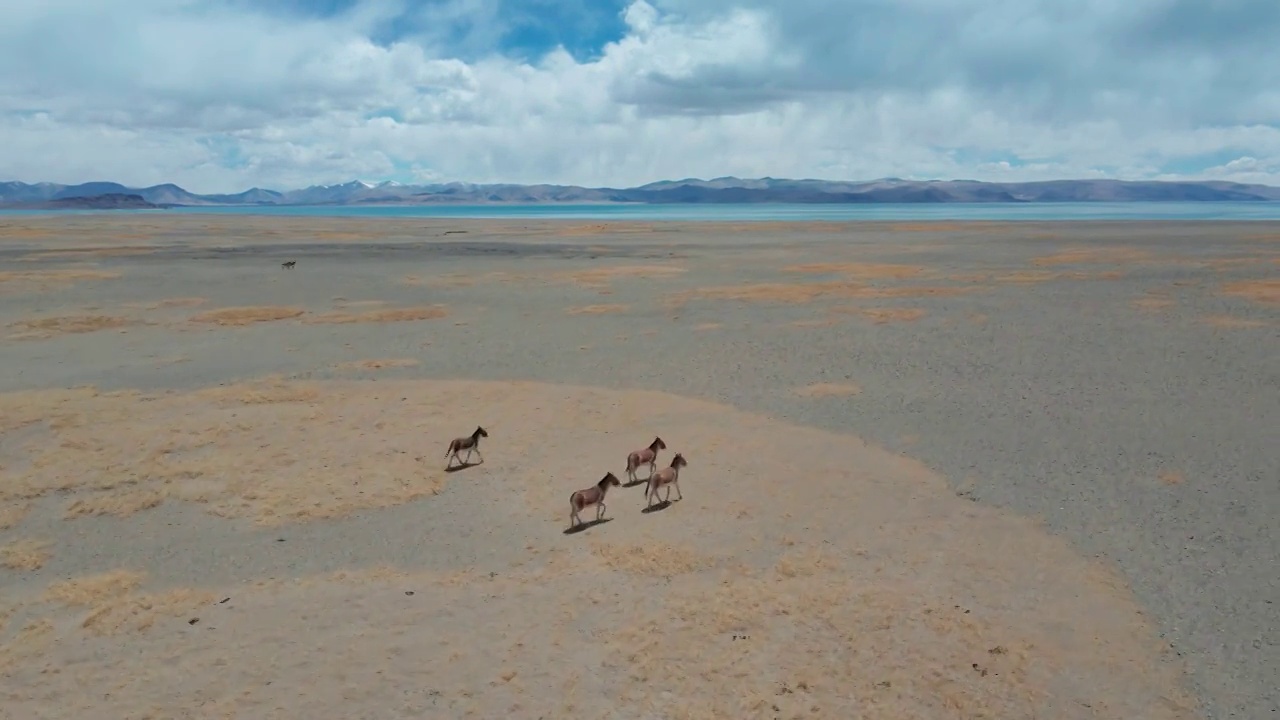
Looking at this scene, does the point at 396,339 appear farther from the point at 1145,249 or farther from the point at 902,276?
the point at 1145,249

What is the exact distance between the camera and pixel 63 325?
26.2 metres

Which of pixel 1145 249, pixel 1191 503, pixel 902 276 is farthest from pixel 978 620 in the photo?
pixel 1145 249

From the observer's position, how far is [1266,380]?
18.0 metres

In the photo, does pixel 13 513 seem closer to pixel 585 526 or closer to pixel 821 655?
pixel 585 526

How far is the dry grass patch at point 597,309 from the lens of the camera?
2925 centimetres

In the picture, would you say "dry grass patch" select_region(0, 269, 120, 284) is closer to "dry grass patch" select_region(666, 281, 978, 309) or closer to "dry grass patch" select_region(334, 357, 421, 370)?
"dry grass patch" select_region(334, 357, 421, 370)

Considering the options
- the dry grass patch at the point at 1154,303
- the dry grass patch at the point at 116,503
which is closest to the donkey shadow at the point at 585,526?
the dry grass patch at the point at 116,503

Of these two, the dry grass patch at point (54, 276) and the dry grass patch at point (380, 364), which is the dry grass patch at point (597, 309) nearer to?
the dry grass patch at point (380, 364)

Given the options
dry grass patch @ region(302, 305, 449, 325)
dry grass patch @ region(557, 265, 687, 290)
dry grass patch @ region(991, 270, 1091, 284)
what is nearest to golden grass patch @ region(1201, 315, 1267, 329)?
dry grass patch @ region(991, 270, 1091, 284)

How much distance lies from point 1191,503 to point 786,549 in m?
5.82

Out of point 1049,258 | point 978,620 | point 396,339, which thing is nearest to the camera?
point 978,620

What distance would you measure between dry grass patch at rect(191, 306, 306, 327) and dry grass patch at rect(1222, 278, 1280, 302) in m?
32.7

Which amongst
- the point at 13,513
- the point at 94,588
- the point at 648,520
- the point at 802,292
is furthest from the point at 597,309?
the point at 94,588

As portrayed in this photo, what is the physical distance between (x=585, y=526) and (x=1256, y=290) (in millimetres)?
31262
